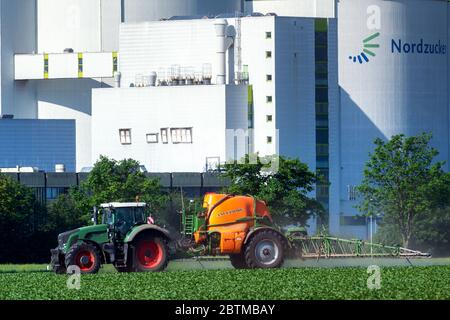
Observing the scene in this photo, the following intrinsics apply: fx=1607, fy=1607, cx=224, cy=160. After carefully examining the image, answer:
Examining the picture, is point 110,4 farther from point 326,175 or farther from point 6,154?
point 326,175

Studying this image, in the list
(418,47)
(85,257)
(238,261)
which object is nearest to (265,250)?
(238,261)

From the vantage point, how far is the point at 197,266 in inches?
2571

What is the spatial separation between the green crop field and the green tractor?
1786mm

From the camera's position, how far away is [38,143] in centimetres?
14425

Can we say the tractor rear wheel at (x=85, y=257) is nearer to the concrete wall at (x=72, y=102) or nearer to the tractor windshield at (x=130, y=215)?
the tractor windshield at (x=130, y=215)

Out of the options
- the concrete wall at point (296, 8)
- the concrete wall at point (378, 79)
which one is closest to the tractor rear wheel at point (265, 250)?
the concrete wall at point (378, 79)

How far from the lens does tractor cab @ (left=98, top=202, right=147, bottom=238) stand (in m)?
61.1

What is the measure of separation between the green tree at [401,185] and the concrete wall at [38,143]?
1511 inches

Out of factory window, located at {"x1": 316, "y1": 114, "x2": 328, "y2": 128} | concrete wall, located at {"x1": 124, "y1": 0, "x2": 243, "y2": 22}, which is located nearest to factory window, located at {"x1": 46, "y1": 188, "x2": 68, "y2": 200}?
factory window, located at {"x1": 316, "y1": 114, "x2": 328, "y2": 128}

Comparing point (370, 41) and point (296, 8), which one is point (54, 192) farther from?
point (296, 8)

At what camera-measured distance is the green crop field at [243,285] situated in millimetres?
45938

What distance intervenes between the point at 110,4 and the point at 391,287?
3942 inches

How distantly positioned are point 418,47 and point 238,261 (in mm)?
83393

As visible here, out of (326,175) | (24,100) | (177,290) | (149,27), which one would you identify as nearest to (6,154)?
(24,100)
